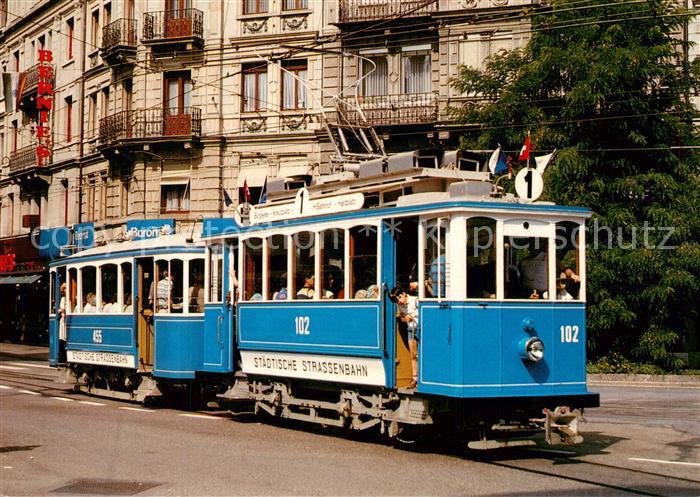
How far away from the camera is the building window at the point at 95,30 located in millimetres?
42188

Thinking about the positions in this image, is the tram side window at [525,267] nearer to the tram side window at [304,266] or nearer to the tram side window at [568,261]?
the tram side window at [568,261]

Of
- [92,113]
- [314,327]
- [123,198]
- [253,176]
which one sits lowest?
[314,327]

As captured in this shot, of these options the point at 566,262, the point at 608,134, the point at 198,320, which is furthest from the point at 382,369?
the point at 608,134

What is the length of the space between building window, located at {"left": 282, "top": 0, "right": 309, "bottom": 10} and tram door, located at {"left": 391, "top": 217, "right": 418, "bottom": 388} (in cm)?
2317

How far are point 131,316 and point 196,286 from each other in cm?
221

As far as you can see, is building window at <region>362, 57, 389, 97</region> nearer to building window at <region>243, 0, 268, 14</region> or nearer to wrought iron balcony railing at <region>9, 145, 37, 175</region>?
building window at <region>243, 0, 268, 14</region>

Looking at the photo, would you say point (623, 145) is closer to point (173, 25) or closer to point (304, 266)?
point (304, 266)

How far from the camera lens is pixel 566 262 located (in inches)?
522

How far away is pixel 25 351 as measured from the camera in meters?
43.4

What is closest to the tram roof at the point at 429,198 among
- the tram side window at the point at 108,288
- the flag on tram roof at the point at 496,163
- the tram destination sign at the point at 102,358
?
the flag on tram roof at the point at 496,163

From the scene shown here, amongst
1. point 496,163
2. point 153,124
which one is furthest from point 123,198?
point 496,163

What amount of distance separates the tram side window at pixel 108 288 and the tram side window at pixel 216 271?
371 cm

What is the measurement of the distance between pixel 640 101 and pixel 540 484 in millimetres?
18576

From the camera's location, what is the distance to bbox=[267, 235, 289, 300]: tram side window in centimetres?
1564
